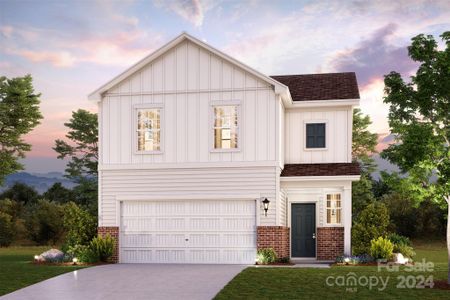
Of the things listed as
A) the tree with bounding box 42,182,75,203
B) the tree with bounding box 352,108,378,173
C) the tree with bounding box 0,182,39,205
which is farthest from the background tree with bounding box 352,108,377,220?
the tree with bounding box 0,182,39,205

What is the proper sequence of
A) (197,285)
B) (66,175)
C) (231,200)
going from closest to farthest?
(197,285)
(231,200)
(66,175)

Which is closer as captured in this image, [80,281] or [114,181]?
[80,281]

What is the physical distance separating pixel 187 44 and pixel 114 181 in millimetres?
6052

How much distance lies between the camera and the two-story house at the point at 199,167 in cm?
2384

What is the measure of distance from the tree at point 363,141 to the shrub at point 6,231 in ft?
79.5

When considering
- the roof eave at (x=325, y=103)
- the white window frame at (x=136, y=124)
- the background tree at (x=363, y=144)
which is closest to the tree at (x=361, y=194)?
the background tree at (x=363, y=144)

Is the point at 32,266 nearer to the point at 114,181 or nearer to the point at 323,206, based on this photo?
the point at 114,181

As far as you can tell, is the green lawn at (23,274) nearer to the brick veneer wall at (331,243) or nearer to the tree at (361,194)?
the brick veneer wall at (331,243)

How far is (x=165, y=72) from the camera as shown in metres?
24.8

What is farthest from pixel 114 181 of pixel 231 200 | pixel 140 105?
pixel 231 200

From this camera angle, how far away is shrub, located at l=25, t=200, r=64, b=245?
45.1 m

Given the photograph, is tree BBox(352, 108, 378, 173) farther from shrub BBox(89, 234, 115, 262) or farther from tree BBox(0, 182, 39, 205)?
tree BBox(0, 182, 39, 205)

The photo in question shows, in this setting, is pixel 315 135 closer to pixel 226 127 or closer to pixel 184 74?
pixel 226 127

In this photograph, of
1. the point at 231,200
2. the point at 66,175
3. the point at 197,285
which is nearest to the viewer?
the point at 197,285
